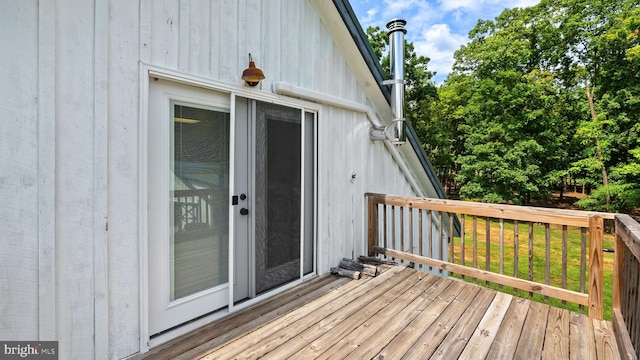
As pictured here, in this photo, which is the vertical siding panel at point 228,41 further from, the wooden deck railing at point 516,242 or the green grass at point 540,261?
the green grass at point 540,261

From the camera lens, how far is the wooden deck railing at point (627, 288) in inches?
A: 70.6

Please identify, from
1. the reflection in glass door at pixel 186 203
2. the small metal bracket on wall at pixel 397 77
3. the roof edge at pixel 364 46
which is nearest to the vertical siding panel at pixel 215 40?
the reflection in glass door at pixel 186 203

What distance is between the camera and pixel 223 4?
2.54 meters

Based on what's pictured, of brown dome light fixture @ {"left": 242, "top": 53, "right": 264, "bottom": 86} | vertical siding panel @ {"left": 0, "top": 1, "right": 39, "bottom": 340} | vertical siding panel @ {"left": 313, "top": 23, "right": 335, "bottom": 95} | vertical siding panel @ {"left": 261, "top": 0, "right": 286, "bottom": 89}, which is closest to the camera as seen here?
vertical siding panel @ {"left": 0, "top": 1, "right": 39, "bottom": 340}

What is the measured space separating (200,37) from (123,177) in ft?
4.13

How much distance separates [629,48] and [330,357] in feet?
47.6

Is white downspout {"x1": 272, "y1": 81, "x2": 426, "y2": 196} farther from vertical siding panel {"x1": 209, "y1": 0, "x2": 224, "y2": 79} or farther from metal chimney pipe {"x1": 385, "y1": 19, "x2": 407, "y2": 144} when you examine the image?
vertical siding panel {"x1": 209, "y1": 0, "x2": 224, "y2": 79}

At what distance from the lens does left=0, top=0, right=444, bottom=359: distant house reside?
5.38ft

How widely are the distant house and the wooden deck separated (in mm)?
277

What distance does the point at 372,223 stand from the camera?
14.0 feet

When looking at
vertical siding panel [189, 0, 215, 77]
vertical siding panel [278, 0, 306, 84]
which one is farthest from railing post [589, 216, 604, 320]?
vertical siding panel [189, 0, 215, 77]

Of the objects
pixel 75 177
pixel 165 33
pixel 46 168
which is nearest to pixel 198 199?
pixel 75 177

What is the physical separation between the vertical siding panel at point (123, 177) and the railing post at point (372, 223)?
2951mm

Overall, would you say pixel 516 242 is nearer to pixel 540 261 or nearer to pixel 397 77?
pixel 397 77
